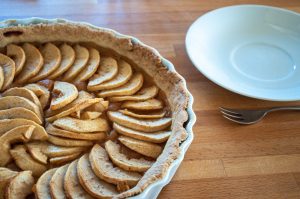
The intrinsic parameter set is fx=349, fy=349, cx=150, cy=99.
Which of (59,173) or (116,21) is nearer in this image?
(59,173)

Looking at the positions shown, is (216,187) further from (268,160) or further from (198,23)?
(198,23)

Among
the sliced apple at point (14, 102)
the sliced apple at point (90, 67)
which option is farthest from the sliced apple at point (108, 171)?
the sliced apple at point (90, 67)

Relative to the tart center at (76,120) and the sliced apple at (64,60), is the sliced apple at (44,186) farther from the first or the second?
the sliced apple at (64,60)

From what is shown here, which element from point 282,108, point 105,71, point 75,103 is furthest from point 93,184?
point 282,108

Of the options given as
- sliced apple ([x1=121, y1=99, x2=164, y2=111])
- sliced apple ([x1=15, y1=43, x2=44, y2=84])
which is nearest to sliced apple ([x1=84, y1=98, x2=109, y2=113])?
sliced apple ([x1=121, y1=99, x2=164, y2=111])

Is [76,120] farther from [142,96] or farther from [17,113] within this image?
[142,96]

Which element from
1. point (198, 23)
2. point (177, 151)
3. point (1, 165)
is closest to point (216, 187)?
point (177, 151)
